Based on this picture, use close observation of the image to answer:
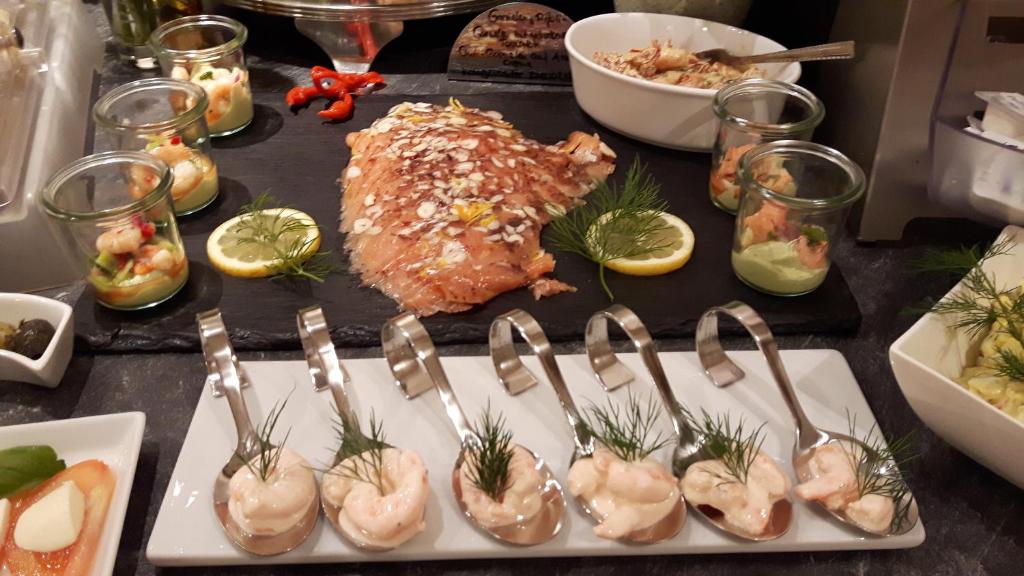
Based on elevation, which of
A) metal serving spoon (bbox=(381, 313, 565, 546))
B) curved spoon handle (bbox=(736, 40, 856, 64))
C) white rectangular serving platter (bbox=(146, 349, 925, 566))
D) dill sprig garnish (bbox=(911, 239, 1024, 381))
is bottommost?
white rectangular serving platter (bbox=(146, 349, 925, 566))

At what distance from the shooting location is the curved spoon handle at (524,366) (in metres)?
1.03

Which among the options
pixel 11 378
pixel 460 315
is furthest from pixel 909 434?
pixel 11 378

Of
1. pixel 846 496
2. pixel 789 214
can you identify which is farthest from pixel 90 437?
pixel 789 214

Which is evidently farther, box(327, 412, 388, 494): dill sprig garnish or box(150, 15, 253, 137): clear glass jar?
box(150, 15, 253, 137): clear glass jar

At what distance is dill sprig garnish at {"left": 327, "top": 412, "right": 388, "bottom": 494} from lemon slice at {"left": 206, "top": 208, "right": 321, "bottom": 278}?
0.40 metres

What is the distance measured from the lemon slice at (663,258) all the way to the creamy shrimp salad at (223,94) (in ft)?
2.83

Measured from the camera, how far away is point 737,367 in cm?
115

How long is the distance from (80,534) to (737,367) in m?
0.84

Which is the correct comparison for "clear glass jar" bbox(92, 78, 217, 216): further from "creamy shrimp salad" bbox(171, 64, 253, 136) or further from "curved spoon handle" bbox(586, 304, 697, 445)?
"curved spoon handle" bbox(586, 304, 697, 445)

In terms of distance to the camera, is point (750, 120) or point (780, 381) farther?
point (750, 120)

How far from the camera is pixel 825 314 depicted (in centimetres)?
128

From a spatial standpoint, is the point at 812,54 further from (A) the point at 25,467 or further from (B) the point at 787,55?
(A) the point at 25,467

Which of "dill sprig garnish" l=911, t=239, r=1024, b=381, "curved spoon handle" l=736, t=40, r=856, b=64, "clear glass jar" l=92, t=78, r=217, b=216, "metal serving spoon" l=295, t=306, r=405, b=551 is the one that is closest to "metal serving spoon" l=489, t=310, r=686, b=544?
"metal serving spoon" l=295, t=306, r=405, b=551

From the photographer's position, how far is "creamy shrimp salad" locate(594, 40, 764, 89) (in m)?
1.62
